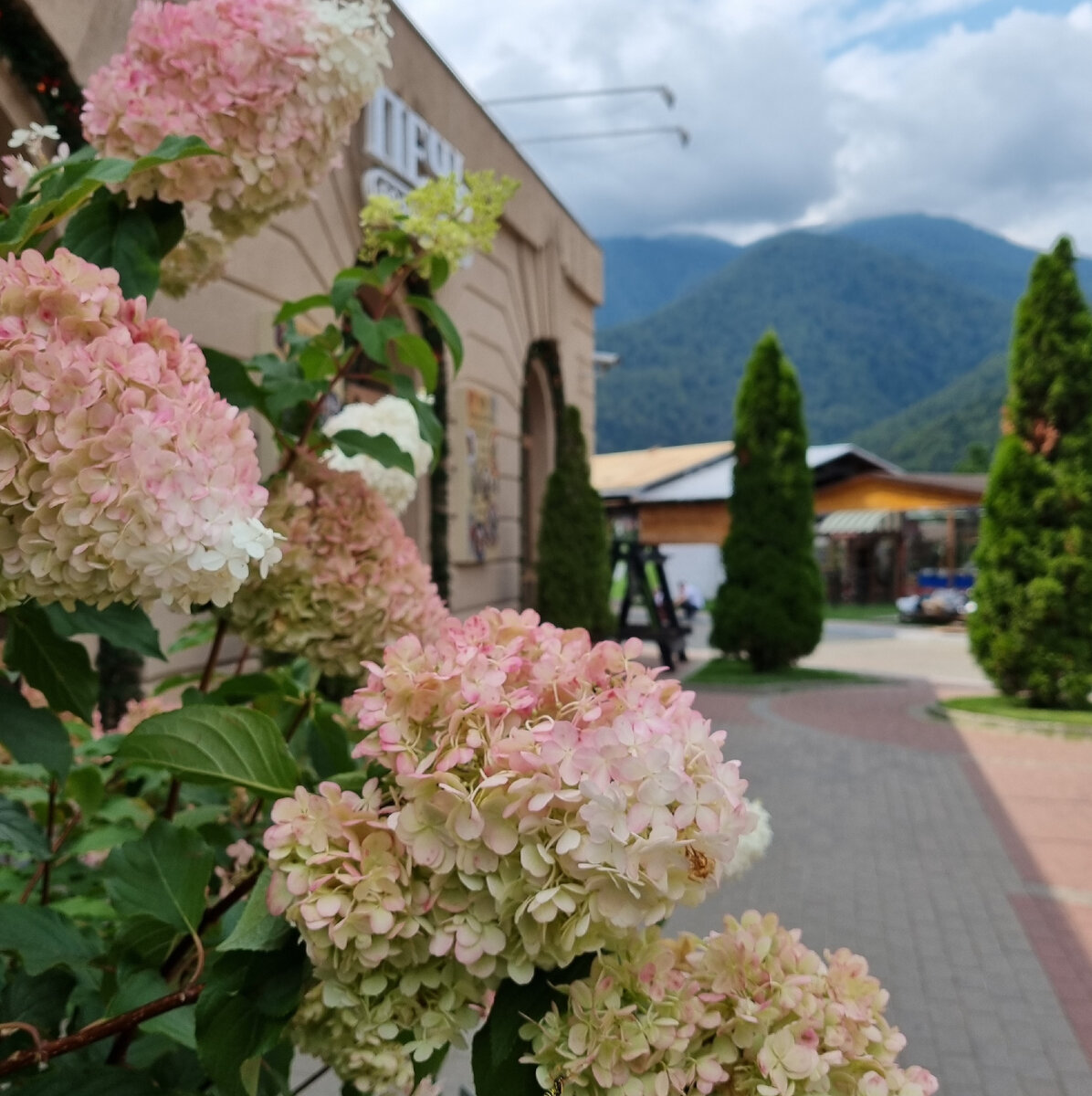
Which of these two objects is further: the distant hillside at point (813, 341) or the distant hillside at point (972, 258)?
the distant hillside at point (972, 258)

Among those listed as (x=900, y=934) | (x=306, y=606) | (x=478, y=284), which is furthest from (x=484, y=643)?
(x=478, y=284)

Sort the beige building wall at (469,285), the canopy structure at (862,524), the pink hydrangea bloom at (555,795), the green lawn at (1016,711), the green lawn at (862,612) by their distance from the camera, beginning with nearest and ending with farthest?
1. the pink hydrangea bloom at (555,795)
2. the beige building wall at (469,285)
3. the green lawn at (1016,711)
4. the green lawn at (862,612)
5. the canopy structure at (862,524)

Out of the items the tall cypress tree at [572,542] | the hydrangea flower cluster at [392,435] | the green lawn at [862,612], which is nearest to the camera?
the hydrangea flower cluster at [392,435]

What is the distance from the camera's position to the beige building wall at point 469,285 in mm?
4234

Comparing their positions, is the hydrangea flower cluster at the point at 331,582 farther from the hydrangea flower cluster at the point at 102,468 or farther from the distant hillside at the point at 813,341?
the distant hillside at the point at 813,341

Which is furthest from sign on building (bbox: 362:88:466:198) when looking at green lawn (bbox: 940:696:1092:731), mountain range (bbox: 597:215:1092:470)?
mountain range (bbox: 597:215:1092:470)

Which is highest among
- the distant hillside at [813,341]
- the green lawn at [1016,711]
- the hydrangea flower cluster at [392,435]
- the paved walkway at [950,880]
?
the distant hillside at [813,341]

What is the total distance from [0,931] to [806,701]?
1012 centimetres

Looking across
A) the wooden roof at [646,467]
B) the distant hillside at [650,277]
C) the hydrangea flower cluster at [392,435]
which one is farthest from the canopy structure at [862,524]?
the distant hillside at [650,277]

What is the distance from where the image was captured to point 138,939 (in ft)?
3.10

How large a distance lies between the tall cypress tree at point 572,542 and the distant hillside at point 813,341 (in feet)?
371

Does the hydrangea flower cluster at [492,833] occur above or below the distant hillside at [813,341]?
below

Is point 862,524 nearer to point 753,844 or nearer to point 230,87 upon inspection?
point 753,844

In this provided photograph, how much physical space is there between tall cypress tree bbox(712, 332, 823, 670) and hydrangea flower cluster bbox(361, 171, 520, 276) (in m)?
10.7
